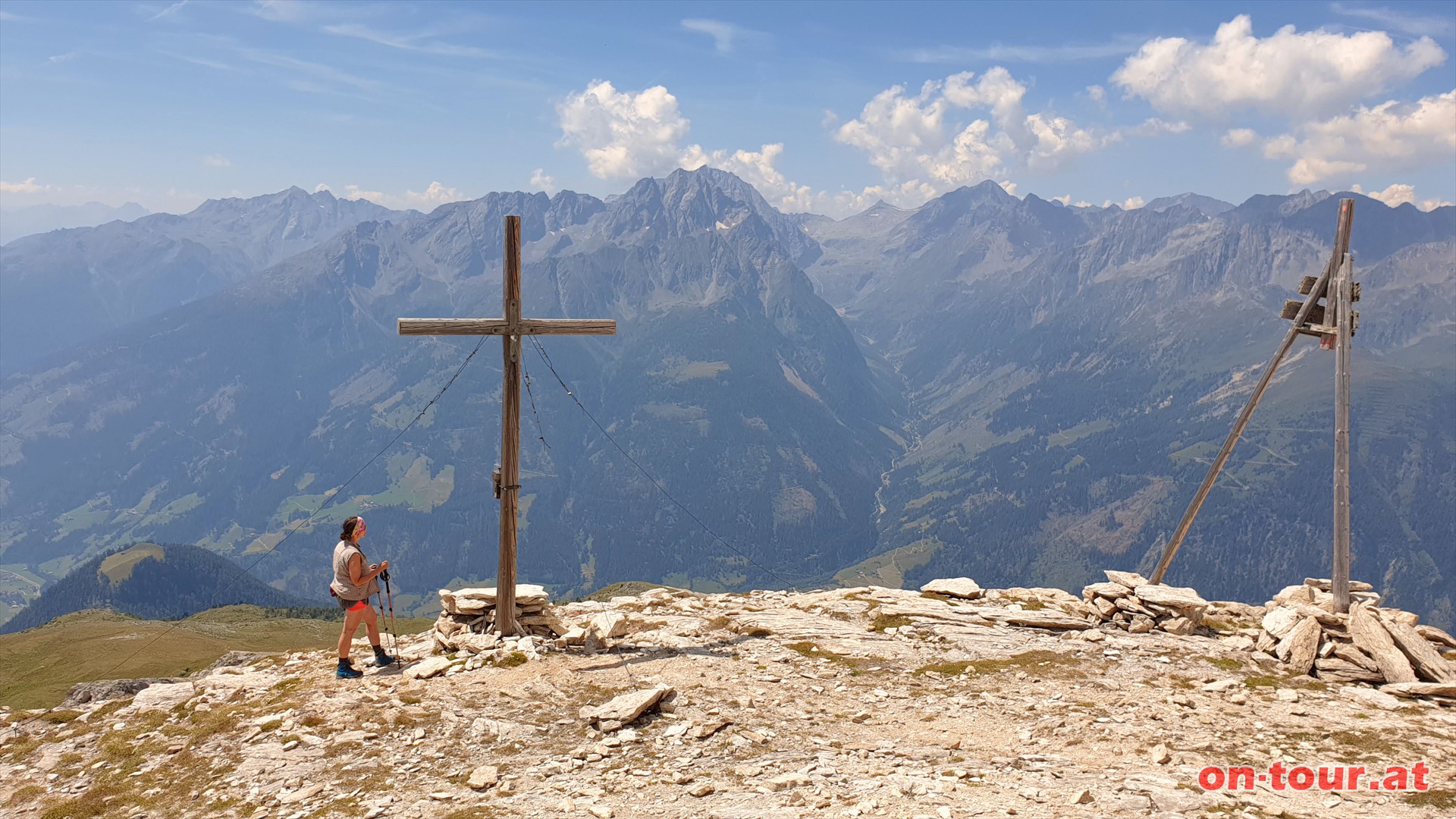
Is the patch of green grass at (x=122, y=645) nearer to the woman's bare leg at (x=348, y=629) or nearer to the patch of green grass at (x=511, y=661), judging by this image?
the woman's bare leg at (x=348, y=629)

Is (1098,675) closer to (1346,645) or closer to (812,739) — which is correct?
(1346,645)

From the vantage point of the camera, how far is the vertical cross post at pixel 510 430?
21969 mm

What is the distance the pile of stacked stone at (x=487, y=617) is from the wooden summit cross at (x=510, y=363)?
0.62m

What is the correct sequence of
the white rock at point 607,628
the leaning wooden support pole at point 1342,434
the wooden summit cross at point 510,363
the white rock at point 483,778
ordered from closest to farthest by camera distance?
the white rock at point 483,778
the wooden summit cross at point 510,363
the white rock at point 607,628
the leaning wooden support pole at point 1342,434

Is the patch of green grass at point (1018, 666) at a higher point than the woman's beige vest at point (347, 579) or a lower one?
lower

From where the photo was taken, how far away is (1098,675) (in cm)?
2067

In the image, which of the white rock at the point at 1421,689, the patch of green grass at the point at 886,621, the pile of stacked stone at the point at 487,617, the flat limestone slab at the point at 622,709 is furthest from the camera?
the patch of green grass at the point at 886,621

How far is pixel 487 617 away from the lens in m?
24.3

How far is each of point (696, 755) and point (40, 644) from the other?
533 ft

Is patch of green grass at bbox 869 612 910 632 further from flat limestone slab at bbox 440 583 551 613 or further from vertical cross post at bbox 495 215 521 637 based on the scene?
vertical cross post at bbox 495 215 521 637

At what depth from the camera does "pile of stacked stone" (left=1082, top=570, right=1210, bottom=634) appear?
25.4 metres

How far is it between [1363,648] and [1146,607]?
6821mm

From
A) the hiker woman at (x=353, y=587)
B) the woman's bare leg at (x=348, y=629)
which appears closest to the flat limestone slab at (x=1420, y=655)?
the hiker woman at (x=353, y=587)

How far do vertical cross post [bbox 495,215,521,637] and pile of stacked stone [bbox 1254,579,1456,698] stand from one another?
22.2m
